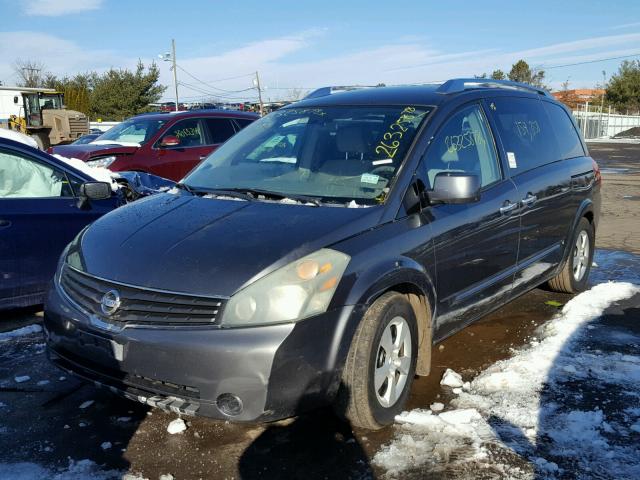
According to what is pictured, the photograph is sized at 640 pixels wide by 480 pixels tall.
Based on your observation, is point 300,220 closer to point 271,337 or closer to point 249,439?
point 271,337

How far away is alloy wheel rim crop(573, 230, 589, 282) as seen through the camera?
5.73m

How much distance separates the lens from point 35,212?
197 inches

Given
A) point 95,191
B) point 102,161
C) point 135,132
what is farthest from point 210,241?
point 135,132

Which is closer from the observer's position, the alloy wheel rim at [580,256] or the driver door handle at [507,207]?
the driver door handle at [507,207]

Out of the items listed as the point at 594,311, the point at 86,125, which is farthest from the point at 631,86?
the point at 594,311

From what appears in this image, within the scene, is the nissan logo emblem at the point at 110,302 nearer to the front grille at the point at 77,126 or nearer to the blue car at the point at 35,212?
the blue car at the point at 35,212

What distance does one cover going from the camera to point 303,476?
288 cm

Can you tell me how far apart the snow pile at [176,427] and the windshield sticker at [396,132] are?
6.23 feet

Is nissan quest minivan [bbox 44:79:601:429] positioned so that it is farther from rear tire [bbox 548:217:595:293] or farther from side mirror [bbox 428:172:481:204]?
rear tire [bbox 548:217:595:293]

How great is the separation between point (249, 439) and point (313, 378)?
0.64 m

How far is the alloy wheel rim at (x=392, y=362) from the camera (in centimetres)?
324

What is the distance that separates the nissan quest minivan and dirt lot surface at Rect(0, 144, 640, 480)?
26 cm

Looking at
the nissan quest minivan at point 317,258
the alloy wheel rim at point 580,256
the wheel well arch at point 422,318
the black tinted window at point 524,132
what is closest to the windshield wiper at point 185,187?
the nissan quest minivan at point 317,258

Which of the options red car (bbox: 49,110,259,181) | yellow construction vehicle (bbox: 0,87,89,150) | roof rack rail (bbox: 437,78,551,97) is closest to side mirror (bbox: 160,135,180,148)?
red car (bbox: 49,110,259,181)
